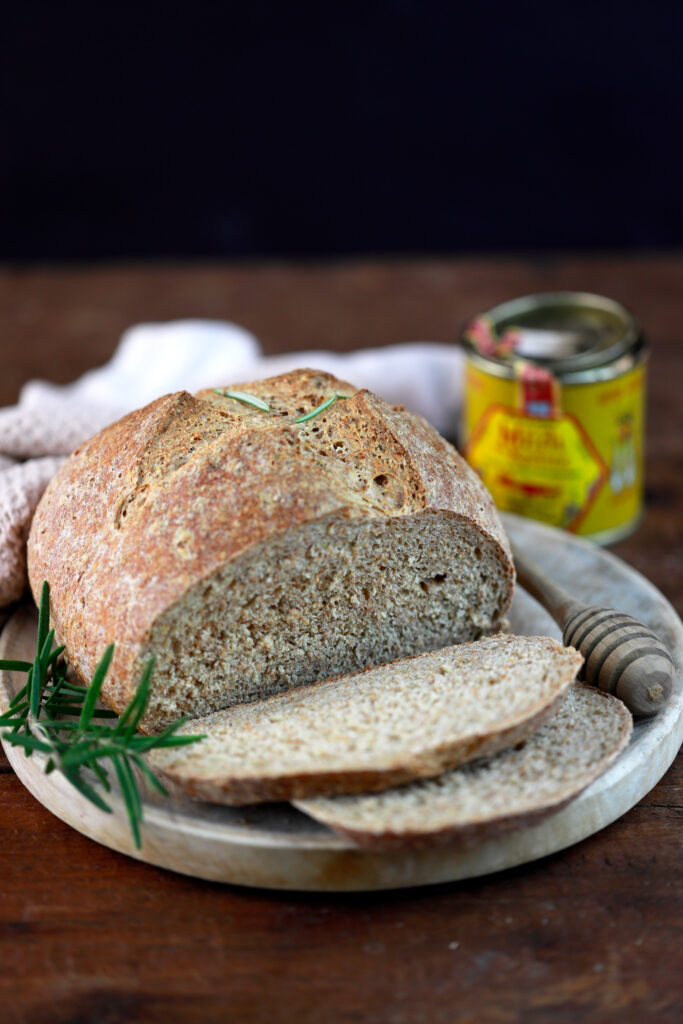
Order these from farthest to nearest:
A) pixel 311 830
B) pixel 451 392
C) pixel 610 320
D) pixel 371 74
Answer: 1. pixel 371 74
2. pixel 451 392
3. pixel 610 320
4. pixel 311 830

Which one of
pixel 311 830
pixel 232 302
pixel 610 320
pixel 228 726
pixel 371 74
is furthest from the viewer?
pixel 371 74

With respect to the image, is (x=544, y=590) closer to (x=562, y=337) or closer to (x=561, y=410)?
(x=561, y=410)

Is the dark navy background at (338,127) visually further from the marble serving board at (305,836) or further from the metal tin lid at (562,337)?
the marble serving board at (305,836)

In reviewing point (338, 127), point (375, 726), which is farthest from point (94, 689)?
point (338, 127)

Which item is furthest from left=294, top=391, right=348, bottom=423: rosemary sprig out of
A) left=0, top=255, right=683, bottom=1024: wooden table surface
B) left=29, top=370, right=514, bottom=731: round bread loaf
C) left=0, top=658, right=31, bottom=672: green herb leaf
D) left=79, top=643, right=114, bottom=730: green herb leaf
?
left=0, top=255, right=683, bottom=1024: wooden table surface

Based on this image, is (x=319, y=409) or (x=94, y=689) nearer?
(x=94, y=689)

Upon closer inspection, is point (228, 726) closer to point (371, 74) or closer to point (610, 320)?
point (610, 320)

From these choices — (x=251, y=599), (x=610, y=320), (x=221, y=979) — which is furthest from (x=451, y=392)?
(x=221, y=979)
